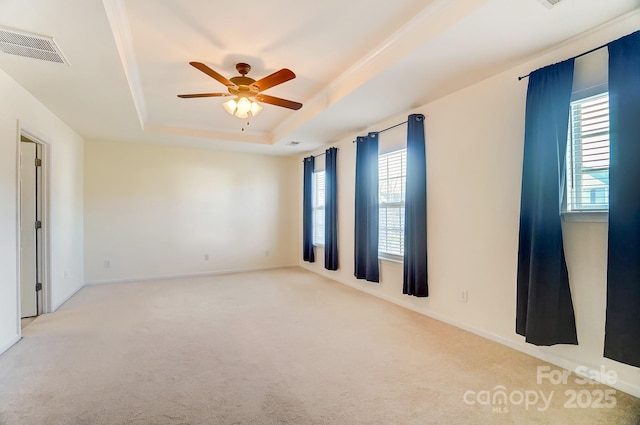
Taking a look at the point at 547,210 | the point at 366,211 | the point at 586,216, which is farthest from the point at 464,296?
the point at 366,211

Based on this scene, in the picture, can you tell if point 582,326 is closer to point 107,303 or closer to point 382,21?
point 382,21

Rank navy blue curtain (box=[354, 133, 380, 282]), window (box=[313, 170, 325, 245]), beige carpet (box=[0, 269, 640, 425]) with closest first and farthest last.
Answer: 1. beige carpet (box=[0, 269, 640, 425])
2. navy blue curtain (box=[354, 133, 380, 282])
3. window (box=[313, 170, 325, 245])

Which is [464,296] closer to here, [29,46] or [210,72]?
[210,72]

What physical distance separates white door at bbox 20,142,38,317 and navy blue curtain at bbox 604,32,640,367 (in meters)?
5.83

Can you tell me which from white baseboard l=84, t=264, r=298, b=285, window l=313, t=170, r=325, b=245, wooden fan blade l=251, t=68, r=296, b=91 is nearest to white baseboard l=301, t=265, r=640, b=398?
window l=313, t=170, r=325, b=245

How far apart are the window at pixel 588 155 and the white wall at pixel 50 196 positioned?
4.94m

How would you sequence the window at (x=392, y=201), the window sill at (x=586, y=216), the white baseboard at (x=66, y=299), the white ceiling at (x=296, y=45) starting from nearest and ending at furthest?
the white ceiling at (x=296, y=45)
the window sill at (x=586, y=216)
the white baseboard at (x=66, y=299)
the window at (x=392, y=201)

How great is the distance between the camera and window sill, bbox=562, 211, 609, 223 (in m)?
2.25

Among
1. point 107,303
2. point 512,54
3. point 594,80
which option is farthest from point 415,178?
point 107,303

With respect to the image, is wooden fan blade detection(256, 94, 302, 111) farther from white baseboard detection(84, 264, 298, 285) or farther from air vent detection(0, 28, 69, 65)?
white baseboard detection(84, 264, 298, 285)

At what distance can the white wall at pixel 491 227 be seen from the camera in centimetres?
233

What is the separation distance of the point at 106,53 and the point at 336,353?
3224 mm

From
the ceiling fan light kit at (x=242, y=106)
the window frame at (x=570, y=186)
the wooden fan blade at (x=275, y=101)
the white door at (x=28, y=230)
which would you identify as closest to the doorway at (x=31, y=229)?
the white door at (x=28, y=230)

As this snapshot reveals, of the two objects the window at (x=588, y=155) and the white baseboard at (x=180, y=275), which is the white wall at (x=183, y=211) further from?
the window at (x=588, y=155)
